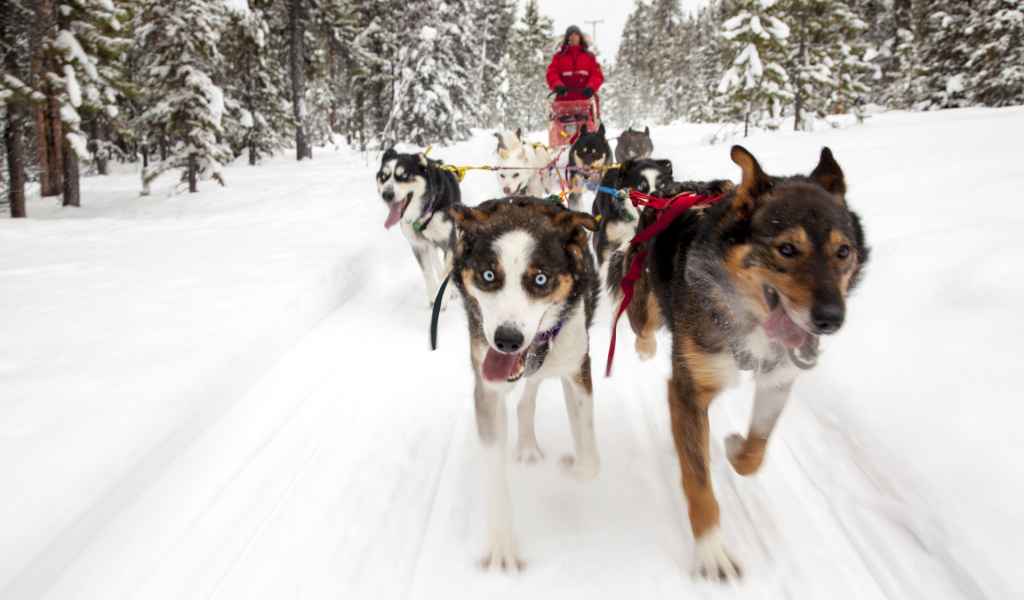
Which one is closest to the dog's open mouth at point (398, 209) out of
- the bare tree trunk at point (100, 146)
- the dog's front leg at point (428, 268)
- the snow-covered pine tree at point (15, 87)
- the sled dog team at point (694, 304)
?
the dog's front leg at point (428, 268)

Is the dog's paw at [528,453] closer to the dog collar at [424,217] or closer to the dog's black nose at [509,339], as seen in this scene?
the dog's black nose at [509,339]

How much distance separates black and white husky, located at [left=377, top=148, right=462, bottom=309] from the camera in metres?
5.24

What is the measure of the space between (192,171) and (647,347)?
40.6 feet

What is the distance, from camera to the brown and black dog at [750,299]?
1.62 meters

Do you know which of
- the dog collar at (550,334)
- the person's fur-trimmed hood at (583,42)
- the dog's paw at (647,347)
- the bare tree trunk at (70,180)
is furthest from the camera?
the bare tree trunk at (70,180)

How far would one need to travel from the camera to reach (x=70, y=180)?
1030cm

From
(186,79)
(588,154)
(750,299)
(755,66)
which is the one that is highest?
(755,66)

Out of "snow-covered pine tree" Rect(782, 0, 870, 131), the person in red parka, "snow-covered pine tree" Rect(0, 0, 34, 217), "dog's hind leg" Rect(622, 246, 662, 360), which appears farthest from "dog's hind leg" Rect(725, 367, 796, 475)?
"snow-covered pine tree" Rect(782, 0, 870, 131)

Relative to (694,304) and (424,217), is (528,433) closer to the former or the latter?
(694,304)

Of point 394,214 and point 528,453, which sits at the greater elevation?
point 394,214

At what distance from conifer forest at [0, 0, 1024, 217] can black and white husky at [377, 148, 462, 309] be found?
21.6 ft

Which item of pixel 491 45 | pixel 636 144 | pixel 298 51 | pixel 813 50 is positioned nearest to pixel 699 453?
pixel 636 144

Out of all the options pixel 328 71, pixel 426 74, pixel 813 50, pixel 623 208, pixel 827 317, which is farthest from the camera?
pixel 328 71

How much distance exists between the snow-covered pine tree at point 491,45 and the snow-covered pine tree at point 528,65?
61.9 inches
